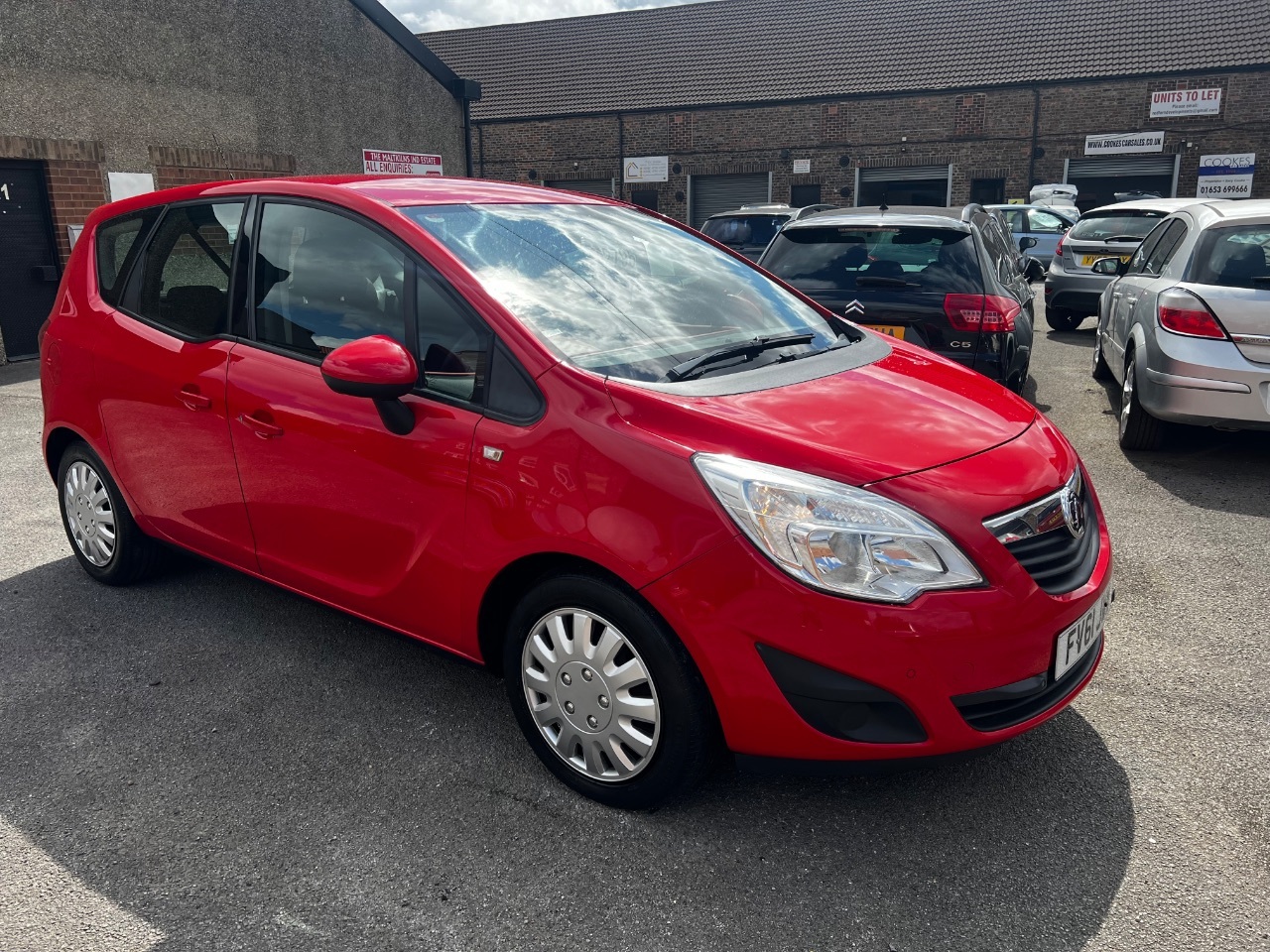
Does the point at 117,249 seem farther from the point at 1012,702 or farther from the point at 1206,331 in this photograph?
the point at 1206,331

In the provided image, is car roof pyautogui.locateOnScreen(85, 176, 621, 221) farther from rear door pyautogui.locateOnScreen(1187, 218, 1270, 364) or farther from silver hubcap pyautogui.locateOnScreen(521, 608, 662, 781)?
rear door pyautogui.locateOnScreen(1187, 218, 1270, 364)

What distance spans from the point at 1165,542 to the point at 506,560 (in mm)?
3565

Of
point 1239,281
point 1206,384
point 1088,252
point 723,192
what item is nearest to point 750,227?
point 1088,252

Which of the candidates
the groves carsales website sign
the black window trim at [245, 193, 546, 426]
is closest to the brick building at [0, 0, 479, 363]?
the black window trim at [245, 193, 546, 426]

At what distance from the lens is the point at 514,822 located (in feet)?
8.71

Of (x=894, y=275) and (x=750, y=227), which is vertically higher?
(x=750, y=227)

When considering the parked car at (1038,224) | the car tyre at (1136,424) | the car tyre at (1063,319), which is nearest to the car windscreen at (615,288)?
the car tyre at (1136,424)

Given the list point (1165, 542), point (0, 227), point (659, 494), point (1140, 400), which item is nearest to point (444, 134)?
point (0, 227)

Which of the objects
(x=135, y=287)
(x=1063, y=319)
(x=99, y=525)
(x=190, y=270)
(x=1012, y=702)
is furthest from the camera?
(x=1063, y=319)

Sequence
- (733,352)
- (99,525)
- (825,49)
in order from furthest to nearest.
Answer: (825,49)
(99,525)
(733,352)

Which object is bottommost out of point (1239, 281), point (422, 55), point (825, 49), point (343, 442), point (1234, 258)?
point (343, 442)

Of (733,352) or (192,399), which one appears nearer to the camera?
(733,352)

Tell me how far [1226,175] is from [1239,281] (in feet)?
85.6

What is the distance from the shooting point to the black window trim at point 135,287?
11.2ft
